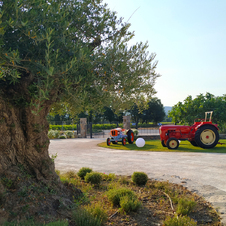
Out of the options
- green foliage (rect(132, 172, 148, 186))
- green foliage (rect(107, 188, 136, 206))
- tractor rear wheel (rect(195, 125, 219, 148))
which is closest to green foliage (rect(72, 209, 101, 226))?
green foliage (rect(107, 188, 136, 206))

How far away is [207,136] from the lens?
15422 mm

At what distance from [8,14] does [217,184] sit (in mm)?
7307

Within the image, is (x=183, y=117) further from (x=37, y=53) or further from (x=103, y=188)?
(x=37, y=53)

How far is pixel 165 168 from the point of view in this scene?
9.67 meters

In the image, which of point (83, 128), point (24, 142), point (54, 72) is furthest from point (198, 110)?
point (54, 72)

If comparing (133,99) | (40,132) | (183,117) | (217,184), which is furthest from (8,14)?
(183,117)

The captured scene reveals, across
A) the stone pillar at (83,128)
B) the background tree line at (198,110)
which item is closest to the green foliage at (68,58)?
the background tree line at (198,110)

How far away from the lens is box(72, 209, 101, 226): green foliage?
4141 mm

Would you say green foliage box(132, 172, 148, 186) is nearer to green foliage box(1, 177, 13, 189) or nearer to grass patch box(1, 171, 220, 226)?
grass patch box(1, 171, 220, 226)

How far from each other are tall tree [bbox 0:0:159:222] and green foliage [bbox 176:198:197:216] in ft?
8.64

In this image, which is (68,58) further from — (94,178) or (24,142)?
(94,178)

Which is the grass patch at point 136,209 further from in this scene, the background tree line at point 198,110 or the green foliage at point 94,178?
the background tree line at point 198,110

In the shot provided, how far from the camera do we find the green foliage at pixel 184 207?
15.9ft

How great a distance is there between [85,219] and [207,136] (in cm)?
1326
